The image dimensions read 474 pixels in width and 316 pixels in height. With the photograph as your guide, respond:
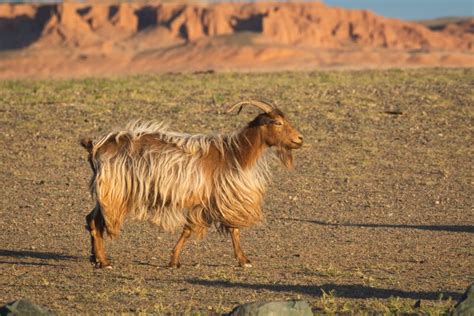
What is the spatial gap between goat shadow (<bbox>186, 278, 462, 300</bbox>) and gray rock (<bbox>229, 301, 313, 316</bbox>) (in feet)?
5.15

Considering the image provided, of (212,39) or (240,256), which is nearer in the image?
(240,256)

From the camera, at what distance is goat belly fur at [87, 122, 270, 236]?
10.5 metres

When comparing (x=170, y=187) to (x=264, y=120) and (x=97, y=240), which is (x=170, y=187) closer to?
(x=97, y=240)

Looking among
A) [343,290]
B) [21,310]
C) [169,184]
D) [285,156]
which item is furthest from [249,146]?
[21,310]

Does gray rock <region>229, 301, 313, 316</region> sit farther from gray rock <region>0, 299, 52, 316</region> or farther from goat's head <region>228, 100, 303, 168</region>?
goat's head <region>228, 100, 303, 168</region>

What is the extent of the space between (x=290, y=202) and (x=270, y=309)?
7.33 meters

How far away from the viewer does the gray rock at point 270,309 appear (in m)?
7.25

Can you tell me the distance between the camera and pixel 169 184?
10.5m

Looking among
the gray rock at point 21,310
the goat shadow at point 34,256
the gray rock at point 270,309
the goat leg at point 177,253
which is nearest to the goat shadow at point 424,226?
the goat leg at point 177,253

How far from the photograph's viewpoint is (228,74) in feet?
92.5

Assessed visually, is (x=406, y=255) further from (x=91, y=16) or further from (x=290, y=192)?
(x=91, y=16)

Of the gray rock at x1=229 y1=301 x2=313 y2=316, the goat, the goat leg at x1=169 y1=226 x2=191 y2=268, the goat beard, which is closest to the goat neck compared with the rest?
the goat

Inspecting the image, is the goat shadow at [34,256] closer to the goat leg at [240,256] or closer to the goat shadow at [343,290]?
the goat leg at [240,256]

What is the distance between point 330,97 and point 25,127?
6265 mm
